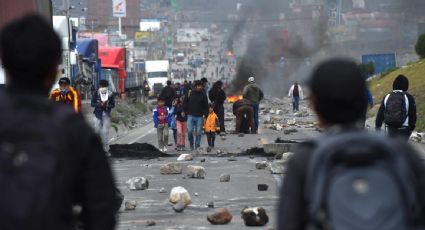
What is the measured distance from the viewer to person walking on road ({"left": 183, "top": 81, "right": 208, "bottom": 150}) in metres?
22.9

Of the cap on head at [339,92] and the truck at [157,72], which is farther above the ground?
the cap on head at [339,92]

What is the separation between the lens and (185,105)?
23281 mm

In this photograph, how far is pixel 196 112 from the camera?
2295 centimetres

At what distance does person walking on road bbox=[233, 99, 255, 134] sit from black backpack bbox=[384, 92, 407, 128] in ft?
46.7

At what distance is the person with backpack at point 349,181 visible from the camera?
3.97m

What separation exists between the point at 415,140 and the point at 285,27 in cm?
8358

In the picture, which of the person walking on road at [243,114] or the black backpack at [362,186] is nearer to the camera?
the black backpack at [362,186]

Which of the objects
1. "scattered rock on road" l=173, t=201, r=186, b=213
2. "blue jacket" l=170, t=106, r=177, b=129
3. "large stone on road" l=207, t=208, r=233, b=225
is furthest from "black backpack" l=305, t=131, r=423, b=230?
"blue jacket" l=170, t=106, r=177, b=129

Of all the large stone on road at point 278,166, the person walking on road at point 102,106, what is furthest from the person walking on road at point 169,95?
the large stone on road at point 278,166

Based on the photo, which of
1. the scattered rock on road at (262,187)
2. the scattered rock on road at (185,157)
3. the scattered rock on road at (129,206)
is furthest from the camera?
the scattered rock on road at (185,157)

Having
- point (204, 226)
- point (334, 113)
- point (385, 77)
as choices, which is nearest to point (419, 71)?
point (385, 77)

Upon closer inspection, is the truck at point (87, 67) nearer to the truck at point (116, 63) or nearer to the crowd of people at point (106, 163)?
the truck at point (116, 63)

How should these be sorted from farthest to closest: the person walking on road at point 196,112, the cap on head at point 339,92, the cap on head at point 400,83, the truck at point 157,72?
the truck at point 157,72, the person walking on road at point 196,112, the cap on head at point 400,83, the cap on head at point 339,92

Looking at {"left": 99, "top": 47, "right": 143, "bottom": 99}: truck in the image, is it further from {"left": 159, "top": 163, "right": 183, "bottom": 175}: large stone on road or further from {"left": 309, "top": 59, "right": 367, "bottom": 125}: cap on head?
{"left": 309, "top": 59, "right": 367, "bottom": 125}: cap on head
